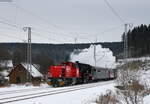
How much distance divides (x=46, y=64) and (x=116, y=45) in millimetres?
21594

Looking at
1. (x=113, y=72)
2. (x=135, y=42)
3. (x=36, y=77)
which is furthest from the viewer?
(x=135, y=42)

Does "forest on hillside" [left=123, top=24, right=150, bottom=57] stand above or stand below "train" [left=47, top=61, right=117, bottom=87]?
above

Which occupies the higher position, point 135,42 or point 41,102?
point 135,42

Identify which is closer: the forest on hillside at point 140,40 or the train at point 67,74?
the train at point 67,74

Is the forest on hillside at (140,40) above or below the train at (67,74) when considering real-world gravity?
above

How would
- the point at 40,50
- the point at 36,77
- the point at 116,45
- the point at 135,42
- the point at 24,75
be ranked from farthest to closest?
the point at 135,42 < the point at 40,50 < the point at 116,45 < the point at 24,75 < the point at 36,77

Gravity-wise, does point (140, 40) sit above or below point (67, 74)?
above

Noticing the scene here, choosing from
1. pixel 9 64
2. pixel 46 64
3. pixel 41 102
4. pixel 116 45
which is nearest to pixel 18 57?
pixel 9 64

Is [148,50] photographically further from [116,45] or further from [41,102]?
[41,102]

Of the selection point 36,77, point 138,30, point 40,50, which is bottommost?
point 36,77

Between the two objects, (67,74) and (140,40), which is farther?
(140,40)

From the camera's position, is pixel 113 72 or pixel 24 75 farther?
pixel 113 72

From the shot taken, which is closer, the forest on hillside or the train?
the train

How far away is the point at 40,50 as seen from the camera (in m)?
116
